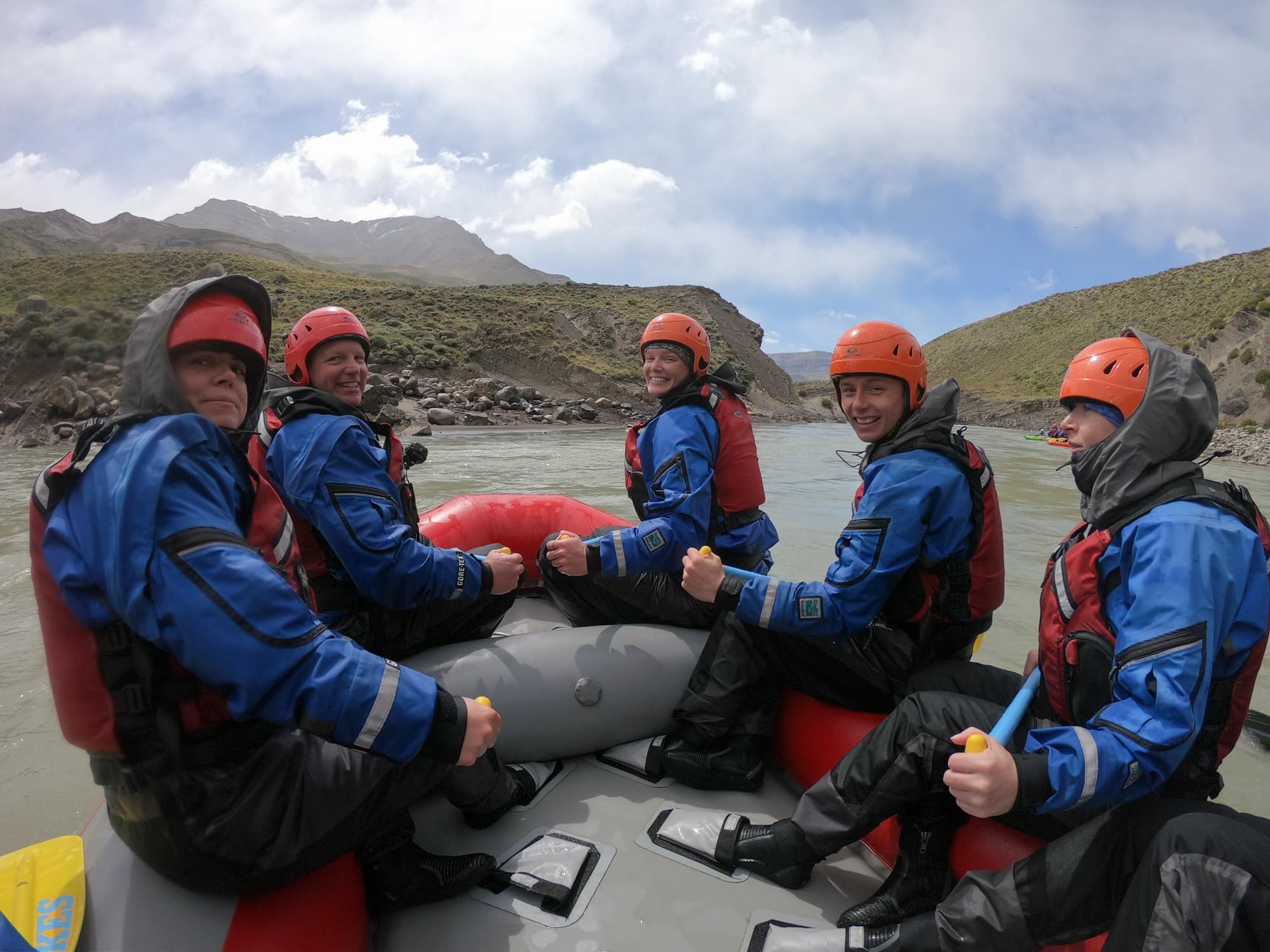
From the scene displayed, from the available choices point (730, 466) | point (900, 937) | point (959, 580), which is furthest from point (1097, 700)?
point (730, 466)

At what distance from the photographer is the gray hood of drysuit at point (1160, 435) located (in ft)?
5.91

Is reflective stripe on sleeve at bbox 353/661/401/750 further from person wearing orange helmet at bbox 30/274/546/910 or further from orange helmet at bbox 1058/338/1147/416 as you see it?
orange helmet at bbox 1058/338/1147/416

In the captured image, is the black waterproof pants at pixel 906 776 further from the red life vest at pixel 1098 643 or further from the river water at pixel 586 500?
the river water at pixel 586 500

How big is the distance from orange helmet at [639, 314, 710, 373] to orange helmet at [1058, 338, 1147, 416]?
1.81 meters

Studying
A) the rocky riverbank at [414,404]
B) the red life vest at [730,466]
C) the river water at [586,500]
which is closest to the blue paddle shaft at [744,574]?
the red life vest at [730,466]

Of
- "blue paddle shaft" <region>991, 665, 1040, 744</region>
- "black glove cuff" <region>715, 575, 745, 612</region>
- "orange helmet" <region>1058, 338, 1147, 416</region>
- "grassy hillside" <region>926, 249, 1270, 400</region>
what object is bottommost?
"blue paddle shaft" <region>991, 665, 1040, 744</region>

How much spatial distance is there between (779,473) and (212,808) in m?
15.6

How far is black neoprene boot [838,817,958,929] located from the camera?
206 centimetres

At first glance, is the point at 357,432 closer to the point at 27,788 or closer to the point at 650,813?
the point at 650,813

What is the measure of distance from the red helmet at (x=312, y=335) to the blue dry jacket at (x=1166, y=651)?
110 inches

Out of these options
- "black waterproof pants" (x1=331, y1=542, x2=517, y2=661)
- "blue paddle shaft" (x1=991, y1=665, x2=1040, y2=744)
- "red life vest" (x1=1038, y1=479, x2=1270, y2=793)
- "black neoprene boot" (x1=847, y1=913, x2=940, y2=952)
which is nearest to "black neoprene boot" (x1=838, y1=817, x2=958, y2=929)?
"black neoprene boot" (x1=847, y1=913, x2=940, y2=952)

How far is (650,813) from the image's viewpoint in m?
2.54

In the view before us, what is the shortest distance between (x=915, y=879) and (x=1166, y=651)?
1038 mm

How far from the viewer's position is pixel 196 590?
4.60ft
